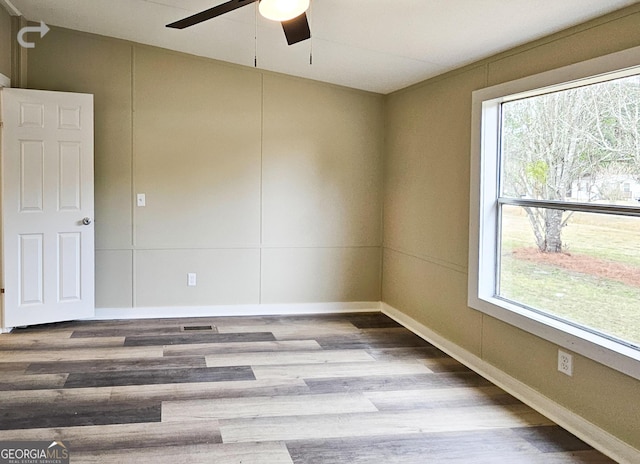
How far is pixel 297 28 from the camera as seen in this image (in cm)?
335

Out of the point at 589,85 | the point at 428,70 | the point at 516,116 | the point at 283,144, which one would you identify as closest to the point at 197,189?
the point at 283,144

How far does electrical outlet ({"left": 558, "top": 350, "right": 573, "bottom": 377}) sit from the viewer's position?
3.22 metres

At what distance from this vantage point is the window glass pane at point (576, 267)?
293cm

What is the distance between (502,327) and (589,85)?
5.27 feet

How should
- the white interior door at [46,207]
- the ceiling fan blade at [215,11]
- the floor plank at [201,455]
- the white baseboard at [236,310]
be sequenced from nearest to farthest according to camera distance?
the floor plank at [201,455]
the ceiling fan blade at [215,11]
the white interior door at [46,207]
the white baseboard at [236,310]

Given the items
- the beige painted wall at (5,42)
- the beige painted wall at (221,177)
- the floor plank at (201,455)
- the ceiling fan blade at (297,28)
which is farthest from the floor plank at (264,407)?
the beige painted wall at (5,42)

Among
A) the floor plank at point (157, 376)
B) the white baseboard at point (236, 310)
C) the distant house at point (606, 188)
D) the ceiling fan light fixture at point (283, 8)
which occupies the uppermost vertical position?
the ceiling fan light fixture at point (283, 8)

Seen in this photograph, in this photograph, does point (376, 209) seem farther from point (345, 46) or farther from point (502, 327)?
point (502, 327)

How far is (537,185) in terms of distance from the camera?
3.65 metres

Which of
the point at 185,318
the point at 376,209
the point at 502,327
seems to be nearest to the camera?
the point at 502,327

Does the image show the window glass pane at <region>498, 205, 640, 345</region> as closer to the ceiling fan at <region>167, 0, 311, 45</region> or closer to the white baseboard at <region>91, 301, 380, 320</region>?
the ceiling fan at <region>167, 0, 311, 45</region>

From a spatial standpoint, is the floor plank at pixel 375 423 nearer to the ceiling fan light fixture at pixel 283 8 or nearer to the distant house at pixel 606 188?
the distant house at pixel 606 188

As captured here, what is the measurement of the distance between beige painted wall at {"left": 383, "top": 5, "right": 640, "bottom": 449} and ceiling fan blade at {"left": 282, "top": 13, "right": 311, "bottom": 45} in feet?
4.50

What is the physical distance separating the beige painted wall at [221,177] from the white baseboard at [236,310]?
6cm
